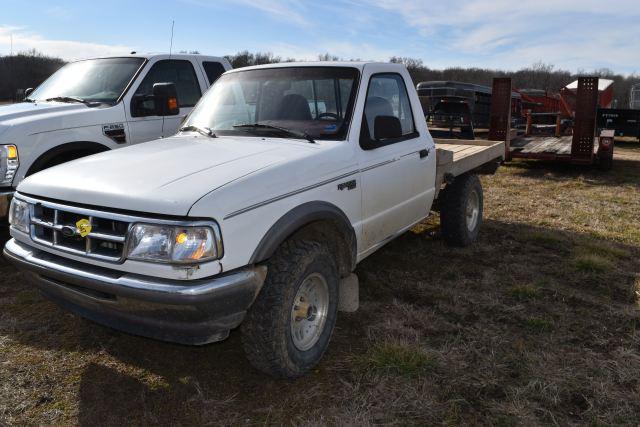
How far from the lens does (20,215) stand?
10.4 ft

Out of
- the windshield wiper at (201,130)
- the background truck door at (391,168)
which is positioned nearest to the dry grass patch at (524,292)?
the background truck door at (391,168)

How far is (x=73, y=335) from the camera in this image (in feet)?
12.7

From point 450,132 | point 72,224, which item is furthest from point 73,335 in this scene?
point 450,132

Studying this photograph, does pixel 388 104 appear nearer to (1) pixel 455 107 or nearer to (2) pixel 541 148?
(1) pixel 455 107

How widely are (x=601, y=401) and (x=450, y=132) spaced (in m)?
7.99

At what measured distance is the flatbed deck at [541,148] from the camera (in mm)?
11203

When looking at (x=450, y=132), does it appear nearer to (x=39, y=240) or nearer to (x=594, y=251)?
(x=594, y=251)

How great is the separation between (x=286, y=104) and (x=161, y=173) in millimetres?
1375

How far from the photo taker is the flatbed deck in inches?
441

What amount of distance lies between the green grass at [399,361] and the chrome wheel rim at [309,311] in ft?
1.20

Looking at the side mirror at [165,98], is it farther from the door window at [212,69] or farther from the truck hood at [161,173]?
the truck hood at [161,173]

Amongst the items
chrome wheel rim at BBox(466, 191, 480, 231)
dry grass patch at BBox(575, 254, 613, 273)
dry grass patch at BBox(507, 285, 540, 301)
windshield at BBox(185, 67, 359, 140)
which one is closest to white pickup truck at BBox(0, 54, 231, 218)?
windshield at BBox(185, 67, 359, 140)

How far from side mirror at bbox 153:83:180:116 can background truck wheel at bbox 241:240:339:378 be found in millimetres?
2993

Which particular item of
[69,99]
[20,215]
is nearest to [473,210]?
[20,215]
